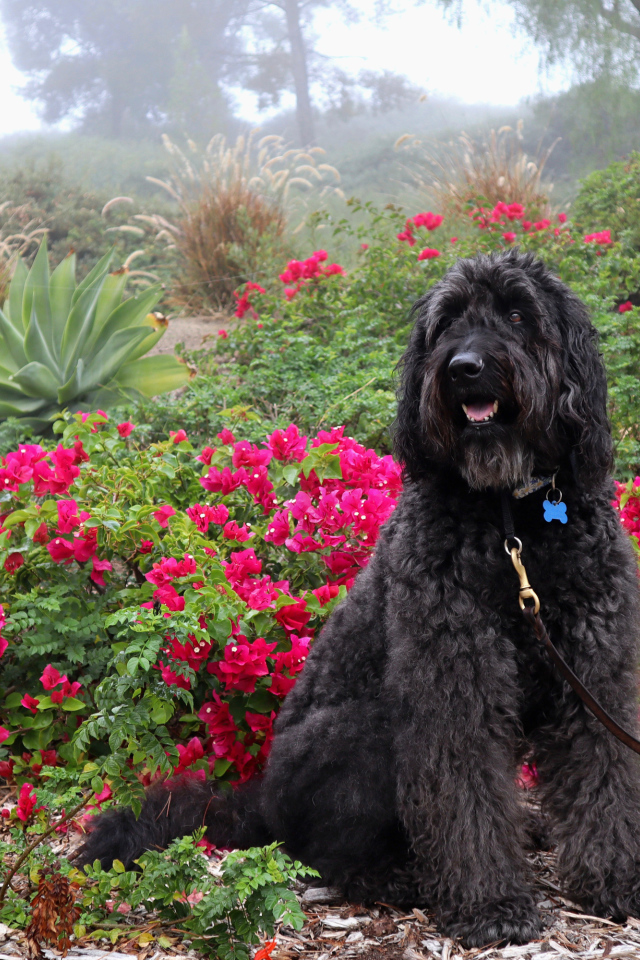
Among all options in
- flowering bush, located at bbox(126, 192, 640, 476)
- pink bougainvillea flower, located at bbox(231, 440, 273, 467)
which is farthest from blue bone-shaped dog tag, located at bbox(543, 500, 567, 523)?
flowering bush, located at bbox(126, 192, 640, 476)

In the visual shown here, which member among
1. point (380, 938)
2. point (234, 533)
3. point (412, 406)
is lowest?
point (380, 938)

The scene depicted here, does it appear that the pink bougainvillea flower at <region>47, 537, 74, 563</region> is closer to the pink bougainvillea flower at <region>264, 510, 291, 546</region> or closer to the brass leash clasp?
the pink bougainvillea flower at <region>264, 510, 291, 546</region>

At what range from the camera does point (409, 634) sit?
2.25 metres

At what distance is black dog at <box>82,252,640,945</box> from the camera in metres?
2.16

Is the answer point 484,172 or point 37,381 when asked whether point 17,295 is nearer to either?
point 37,381

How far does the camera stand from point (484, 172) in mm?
10250

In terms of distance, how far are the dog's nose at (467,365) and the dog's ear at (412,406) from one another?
25 cm

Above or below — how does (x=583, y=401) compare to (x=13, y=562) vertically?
above

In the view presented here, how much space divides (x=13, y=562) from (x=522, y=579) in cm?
235

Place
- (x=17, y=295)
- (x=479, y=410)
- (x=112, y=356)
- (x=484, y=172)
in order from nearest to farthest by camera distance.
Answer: (x=479, y=410) → (x=112, y=356) → (x=17, y=295) → (x=484, y=172)

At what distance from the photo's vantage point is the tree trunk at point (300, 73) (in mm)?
9664

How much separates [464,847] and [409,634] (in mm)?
626

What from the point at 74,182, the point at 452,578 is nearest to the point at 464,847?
the point at 452,578

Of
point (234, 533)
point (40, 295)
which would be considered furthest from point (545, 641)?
point (40, 295)
